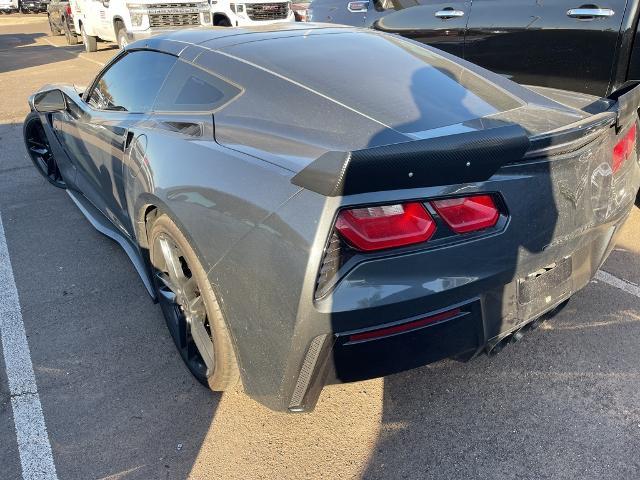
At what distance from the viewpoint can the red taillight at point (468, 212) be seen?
1.84 metres

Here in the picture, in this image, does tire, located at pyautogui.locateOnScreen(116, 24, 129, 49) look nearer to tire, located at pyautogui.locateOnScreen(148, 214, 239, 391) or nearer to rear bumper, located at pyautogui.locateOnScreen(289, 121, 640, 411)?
tire, located at pyautogui.locateOnScreen(148, 214, 239, 391)

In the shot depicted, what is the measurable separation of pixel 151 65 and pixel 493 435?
2.66 m

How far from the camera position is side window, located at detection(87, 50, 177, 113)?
312 cm

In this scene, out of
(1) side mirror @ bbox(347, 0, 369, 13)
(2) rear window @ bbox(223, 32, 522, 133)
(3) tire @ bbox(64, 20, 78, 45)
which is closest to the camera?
(2) rear window @ bbox(223, 32, 522, 133)

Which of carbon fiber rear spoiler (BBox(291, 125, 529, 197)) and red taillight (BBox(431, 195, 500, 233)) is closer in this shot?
carbon fiber rear spoiler (BBox(291, 125, 529, 197))

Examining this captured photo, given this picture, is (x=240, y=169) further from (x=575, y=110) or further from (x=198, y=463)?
(x=575, y=110)

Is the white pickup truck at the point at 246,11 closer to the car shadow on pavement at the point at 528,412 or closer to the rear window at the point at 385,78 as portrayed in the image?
the rear window at the point at 385,78

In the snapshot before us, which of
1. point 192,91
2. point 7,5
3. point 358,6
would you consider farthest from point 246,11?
point 7,5

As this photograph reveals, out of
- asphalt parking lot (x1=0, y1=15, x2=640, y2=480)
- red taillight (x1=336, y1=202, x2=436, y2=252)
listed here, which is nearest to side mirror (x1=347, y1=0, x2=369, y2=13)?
asphalt parking lot (x1=0, y1=15, x2=640, y2=480)

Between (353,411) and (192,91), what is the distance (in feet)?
5.63

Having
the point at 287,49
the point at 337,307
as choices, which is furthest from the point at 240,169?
the point at 287,49

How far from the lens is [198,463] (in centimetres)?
226

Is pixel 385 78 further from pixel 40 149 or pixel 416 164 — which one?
pixel 40 149

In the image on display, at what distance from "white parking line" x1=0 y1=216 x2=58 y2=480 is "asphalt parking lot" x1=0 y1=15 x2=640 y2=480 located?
28 mm
